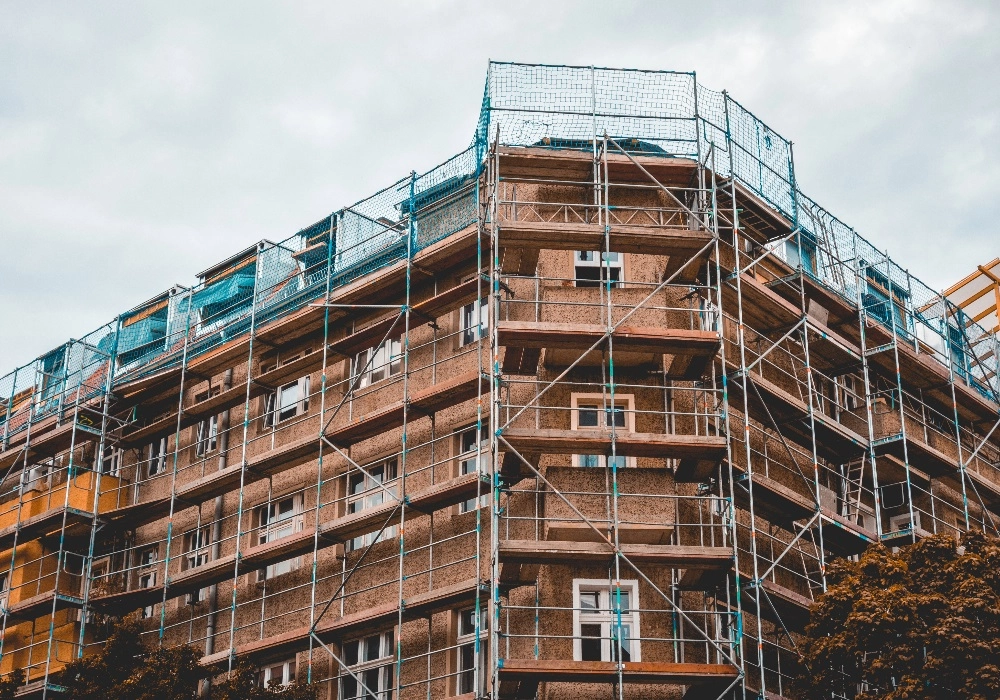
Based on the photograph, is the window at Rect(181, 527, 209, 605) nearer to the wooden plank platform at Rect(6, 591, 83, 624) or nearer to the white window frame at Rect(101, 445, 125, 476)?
the wooden plank platform at Rect(6, 591, 83, 624)

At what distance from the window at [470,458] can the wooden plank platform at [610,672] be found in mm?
4174

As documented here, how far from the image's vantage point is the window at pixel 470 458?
32.1 meters

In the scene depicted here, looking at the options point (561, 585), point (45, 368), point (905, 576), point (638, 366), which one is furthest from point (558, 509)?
point (45, 368)

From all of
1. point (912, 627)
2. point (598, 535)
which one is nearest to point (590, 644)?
point (598, 535)

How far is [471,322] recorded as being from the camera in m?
34.5

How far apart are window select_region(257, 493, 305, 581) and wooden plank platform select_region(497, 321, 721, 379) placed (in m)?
6.44

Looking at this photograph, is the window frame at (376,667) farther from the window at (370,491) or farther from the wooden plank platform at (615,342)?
the wooden plank platform at (615,342)

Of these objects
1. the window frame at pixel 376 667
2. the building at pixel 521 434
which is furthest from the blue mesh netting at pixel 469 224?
the window frame at pixel 376 667

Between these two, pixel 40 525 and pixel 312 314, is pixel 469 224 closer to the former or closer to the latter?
pixel 312 314

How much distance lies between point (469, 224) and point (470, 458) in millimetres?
4919

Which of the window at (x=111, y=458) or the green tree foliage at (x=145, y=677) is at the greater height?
the window at (x=111, y=458)

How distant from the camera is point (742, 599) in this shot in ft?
101

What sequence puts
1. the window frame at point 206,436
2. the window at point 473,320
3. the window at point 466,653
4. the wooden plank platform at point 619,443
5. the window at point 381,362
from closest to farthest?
the wooden plank platform at point 619,443
the window at point 466,653
the window at point 473,320
the window at point 381,362
the window frame at point 206,436

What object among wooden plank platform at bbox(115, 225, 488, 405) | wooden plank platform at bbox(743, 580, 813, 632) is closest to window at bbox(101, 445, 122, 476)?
wooden plank platform at bbox(115, 225, 488, 405)
